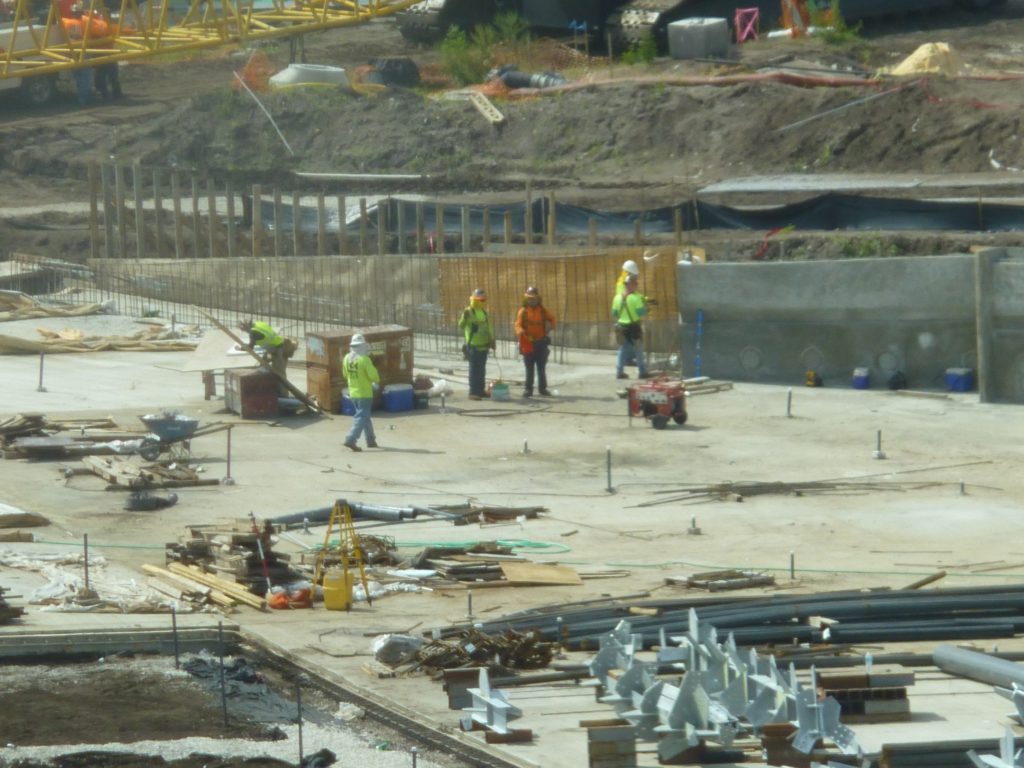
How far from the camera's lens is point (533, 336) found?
80.4ft

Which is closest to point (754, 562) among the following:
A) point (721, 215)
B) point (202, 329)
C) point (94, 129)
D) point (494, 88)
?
point (202, 329)

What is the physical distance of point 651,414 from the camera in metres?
22.4

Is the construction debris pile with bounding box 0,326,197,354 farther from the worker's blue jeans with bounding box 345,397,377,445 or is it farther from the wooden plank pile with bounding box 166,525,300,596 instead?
the wooden plank pile with bounding box 166,525,300,596

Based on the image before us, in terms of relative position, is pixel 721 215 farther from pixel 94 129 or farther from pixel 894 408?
pixel 94 129

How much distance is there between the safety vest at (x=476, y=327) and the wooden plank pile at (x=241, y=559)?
947 cm

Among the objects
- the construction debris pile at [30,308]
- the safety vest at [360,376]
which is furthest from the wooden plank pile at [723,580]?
the construction debris pile at [30,308]

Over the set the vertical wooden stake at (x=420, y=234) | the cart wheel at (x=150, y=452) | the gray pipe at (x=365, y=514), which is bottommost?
the gray pipe at (x=365, y=514)

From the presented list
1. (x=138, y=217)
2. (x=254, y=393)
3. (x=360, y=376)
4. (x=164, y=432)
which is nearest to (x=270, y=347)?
(x=254, y=393)

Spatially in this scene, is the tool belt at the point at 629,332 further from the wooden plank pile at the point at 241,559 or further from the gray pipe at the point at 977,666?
the gray pipe at the point at 977,666

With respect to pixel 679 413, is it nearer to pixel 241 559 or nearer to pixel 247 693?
pixel 241 559

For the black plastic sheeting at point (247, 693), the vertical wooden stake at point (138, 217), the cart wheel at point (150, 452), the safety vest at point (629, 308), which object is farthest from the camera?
the vertical wooden stake at point (138, 217)

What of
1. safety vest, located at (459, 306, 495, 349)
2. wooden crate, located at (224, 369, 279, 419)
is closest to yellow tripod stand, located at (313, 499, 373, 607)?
wooden crate, located at (224, 369, 279, 419)

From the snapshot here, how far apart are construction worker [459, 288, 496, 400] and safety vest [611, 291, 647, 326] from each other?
2.10 metres

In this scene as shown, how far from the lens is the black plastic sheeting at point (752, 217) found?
3291cm
